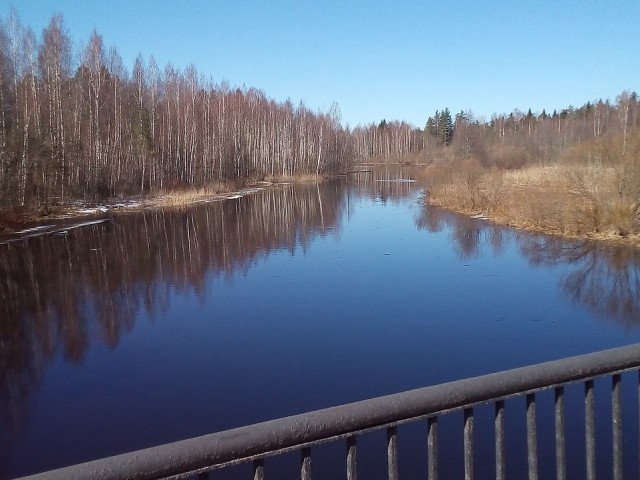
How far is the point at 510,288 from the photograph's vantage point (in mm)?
14188

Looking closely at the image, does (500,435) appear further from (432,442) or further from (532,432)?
(432,442)

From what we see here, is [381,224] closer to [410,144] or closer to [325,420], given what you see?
[325,420]

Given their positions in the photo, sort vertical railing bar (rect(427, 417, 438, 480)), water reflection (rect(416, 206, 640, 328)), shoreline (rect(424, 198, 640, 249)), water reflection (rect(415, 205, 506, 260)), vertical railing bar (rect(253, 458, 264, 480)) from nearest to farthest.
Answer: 1. vertical railing bar (rect(253, 458, 264, 480))
2. vertical railing bar (rect(427, 417, 438, 480))
3. water reflection (rect(416, 206, 640, 328))
4. shoreline (rect(424, 198, 640, 249))
5. water reflection (rect(415, 205, 506, 260))

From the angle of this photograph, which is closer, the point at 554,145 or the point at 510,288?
the point at 510,288

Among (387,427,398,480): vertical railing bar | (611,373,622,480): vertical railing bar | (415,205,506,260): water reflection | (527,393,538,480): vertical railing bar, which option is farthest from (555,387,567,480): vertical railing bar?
(415,205,506,260): water reflection

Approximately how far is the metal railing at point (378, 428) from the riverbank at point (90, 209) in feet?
83.9

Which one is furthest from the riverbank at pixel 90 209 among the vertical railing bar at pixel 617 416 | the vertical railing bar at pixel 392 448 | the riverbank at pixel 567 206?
the vertical railing bar at pixel 617 416

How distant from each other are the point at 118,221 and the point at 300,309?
853 inches

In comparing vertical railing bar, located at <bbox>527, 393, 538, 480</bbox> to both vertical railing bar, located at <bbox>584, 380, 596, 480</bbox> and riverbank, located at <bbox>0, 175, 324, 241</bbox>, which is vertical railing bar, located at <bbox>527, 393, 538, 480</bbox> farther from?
riverbank, located at <bbox>0, 175, 324, 241</bbox>

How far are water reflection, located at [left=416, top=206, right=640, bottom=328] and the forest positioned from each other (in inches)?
70.4

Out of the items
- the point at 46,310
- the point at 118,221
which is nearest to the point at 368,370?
the point at 46,310

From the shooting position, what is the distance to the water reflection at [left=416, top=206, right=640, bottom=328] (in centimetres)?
1235

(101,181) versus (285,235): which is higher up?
(101,181)

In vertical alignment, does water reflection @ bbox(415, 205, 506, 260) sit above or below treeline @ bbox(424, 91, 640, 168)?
below
